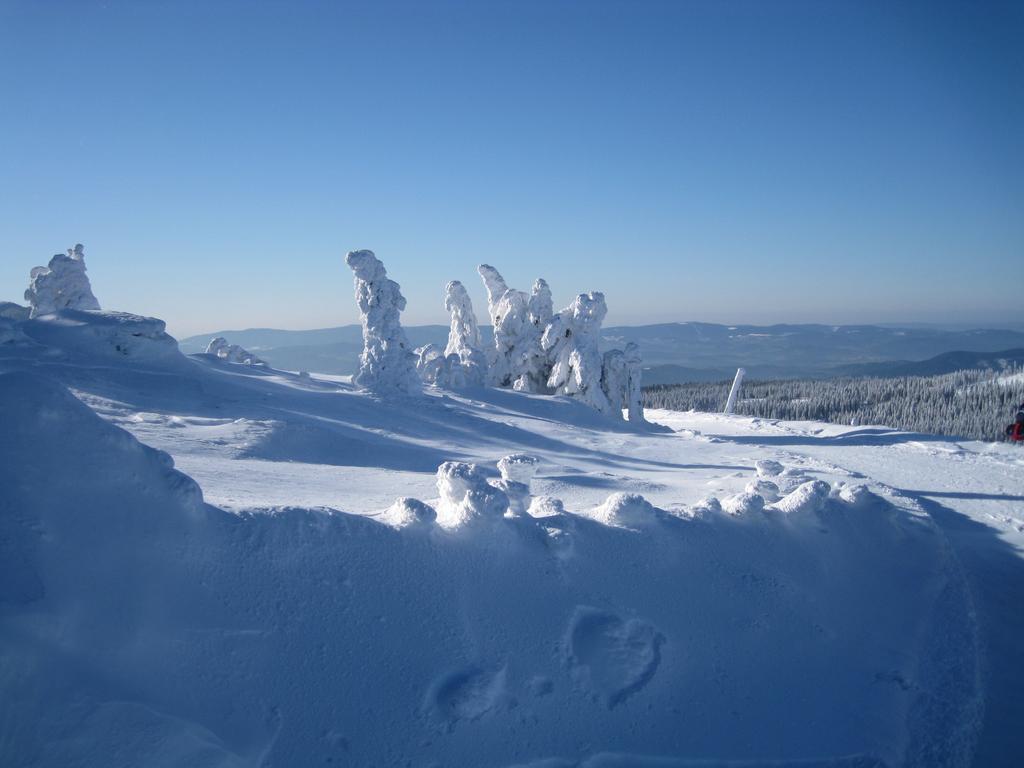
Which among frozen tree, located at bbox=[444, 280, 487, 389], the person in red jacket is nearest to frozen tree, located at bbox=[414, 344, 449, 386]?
frozen tree, located at bbox=[444, 280, 487, 389]

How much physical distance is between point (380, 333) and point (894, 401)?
4846cm

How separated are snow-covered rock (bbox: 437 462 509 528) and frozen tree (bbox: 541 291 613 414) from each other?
23.2m

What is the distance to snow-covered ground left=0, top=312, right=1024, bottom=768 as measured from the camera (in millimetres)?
4273

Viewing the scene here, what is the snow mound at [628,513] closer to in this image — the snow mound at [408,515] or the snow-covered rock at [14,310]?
the snow mound at [408,515]

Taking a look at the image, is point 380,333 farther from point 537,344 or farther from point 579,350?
→ point 537,344

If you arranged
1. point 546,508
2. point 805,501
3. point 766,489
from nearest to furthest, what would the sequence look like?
point 546,508 < point 805,501 < point 766,489

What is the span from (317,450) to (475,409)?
11241mm

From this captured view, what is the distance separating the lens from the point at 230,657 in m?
4.71

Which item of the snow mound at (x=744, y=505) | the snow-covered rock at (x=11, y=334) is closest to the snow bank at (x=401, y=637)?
the snow mound at (x=744, y=505)

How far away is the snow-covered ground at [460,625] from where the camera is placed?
427 cm

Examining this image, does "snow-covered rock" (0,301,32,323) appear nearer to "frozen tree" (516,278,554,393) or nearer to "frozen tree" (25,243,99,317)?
"frozen tree" (25,243,99,317)

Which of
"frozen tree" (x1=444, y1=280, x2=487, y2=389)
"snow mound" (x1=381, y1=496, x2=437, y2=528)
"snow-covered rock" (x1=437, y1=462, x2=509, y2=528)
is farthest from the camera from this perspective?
"frozen tree" (x1=444, y1=280, x2=487, y2=389)

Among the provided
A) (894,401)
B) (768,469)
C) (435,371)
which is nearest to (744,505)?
(768,469)

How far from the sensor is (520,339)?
3509cm
